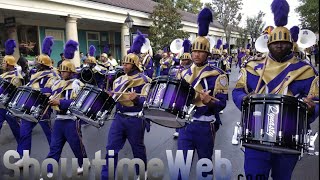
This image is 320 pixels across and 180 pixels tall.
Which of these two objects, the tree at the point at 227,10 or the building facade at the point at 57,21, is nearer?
the building facade at the point at 57,21

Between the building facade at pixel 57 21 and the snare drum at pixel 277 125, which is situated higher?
the building facade at pixel 57 21

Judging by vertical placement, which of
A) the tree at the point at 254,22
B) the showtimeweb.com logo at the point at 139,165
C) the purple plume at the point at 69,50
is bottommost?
the showtimeweb.com logo at the point at 139,165

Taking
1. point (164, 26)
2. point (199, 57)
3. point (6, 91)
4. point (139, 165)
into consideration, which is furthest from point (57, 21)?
point (199, 57)

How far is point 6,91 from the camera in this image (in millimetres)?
5656

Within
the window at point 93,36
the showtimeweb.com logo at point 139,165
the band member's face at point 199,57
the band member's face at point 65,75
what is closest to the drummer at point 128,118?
the showtimeweb.com logo at point 139,165

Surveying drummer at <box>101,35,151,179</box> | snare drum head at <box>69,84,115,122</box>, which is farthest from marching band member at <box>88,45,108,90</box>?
snare drum head at <box>69,84,115,122</box>

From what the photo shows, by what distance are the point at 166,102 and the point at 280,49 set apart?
1.25 meters

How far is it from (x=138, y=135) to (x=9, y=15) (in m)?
13.4

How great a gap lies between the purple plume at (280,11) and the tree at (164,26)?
2147 cm

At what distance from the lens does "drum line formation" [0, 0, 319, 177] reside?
2877mm

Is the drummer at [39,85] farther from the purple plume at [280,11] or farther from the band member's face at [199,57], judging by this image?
the purple plume at [280,11]

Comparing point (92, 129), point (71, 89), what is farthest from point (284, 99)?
point (92, 129)

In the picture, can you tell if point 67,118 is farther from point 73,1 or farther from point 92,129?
point 73,1

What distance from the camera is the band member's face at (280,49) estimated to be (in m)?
3.26
